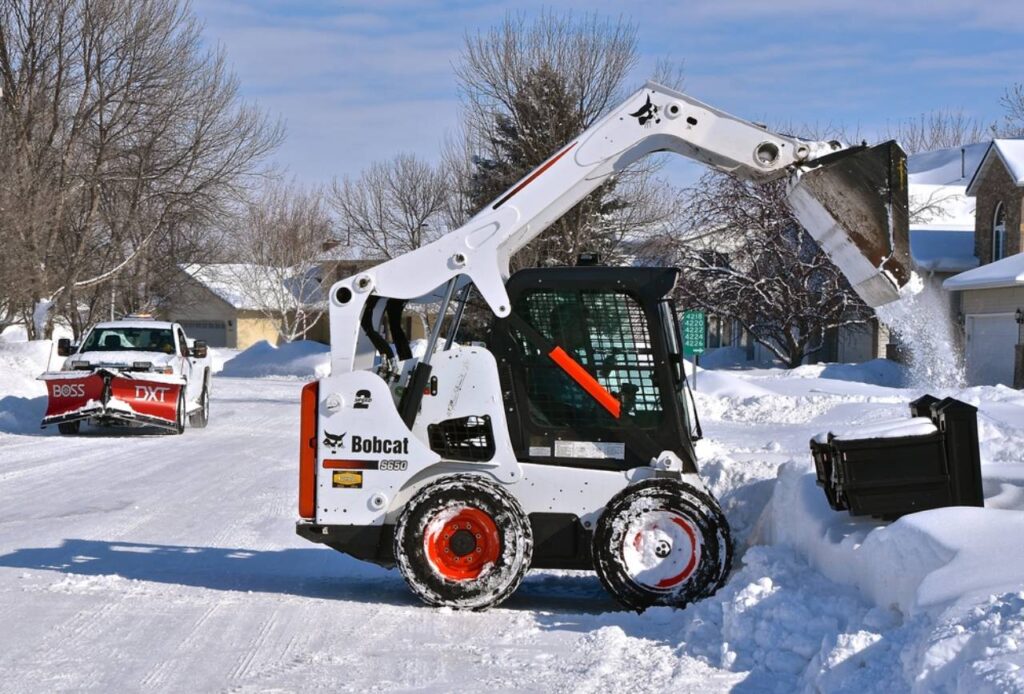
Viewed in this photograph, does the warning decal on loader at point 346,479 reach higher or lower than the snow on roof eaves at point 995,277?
lower

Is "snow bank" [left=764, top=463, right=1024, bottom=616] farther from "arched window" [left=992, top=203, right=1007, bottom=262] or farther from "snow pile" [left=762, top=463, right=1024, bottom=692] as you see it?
"arched window" [left=992, top=203, right=1007, bottom=262]

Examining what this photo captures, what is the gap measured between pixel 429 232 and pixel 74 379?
118 feet

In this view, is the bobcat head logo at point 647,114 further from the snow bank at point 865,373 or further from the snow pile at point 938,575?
the snow bank at point 865,373

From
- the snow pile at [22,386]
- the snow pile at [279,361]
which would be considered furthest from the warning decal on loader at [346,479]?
the snow pile at [279,361]

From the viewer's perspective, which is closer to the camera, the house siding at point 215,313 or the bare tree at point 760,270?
the bare tree at point 760,270

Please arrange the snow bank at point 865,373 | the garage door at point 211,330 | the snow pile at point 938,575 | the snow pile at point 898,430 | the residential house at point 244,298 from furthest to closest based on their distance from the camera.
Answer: the garage door at point 211,330
the residential house at point 244,298
the snow bank at point 865,373
the snow pile at point 898,430
the snow pile at point 938,575

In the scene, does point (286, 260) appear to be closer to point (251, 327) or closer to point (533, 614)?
point (251, 327)

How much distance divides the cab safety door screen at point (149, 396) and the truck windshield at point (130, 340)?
117 centimetres

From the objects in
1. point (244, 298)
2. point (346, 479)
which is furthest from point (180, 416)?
point (244, 298)

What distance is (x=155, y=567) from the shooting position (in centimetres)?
988

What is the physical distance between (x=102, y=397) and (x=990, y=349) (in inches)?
871

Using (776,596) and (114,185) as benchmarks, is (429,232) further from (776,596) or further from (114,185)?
(776,596)

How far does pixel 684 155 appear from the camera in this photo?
29.6 ft

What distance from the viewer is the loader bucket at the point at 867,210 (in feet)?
27.6
